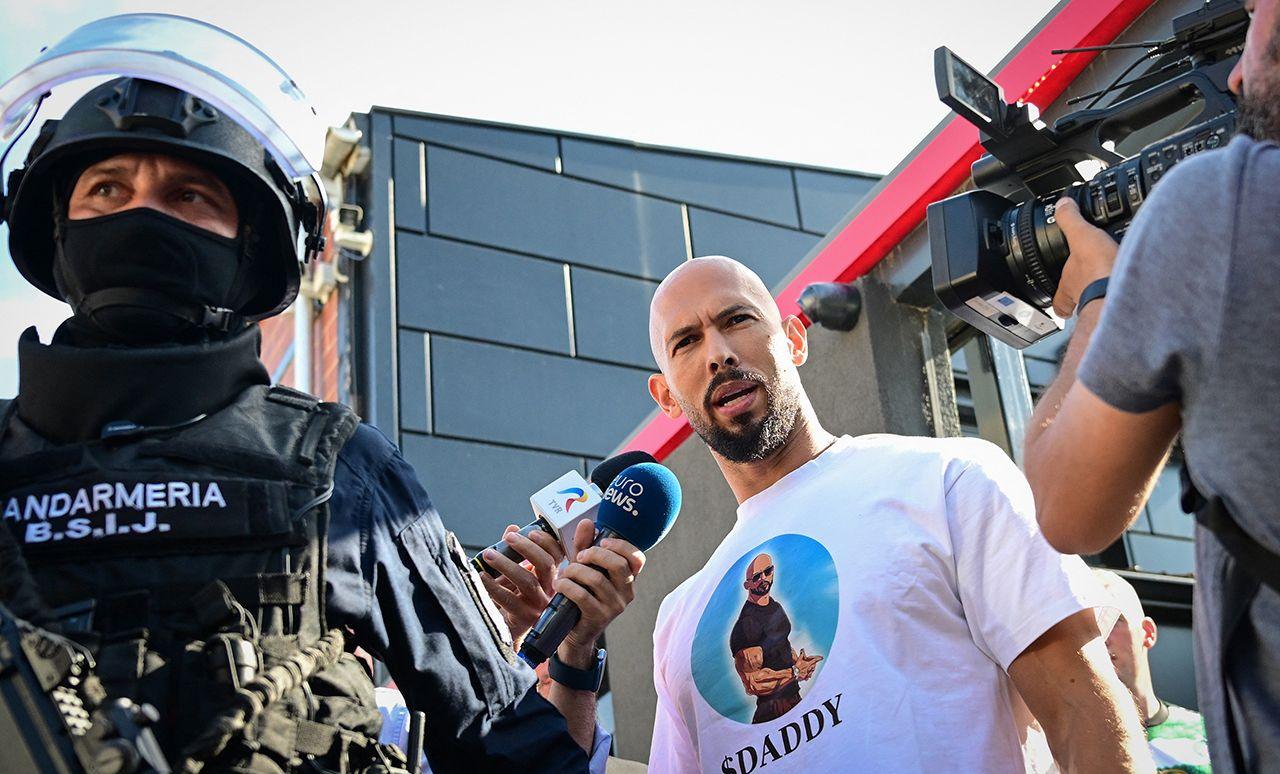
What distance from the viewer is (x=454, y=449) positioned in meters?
8.55

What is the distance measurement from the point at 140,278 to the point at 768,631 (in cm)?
147

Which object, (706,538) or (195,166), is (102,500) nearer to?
(195,166)

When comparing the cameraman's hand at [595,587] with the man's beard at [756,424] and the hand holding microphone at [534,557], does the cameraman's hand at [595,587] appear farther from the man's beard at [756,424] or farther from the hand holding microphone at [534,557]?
the man's beard at [756,424]

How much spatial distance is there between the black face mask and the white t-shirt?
4.35 feet

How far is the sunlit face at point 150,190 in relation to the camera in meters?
2.29

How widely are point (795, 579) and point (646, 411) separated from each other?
6630 mm

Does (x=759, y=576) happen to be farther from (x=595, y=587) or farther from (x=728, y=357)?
Answer: (x=728, y=357)

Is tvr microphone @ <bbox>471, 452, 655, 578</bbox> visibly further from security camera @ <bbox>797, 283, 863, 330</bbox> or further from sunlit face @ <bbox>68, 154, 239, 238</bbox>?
security camera @ <bbox>797, 283, 863, 330</bbox>

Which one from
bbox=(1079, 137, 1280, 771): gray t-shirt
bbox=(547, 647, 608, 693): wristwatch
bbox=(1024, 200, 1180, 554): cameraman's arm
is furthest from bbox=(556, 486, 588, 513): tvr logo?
bbox=(1079, 137, 1280, 771): gray t-shirt

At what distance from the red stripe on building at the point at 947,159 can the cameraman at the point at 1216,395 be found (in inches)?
97.7

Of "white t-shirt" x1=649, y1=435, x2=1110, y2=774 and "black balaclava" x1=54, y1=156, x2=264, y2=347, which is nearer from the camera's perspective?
"black balaclava" x1=54, y1=156, x2=264, y2=347

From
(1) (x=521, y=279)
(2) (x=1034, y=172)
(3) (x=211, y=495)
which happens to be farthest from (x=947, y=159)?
(1) (x=521, y=279)

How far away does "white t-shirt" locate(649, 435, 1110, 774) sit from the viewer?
2611 mm

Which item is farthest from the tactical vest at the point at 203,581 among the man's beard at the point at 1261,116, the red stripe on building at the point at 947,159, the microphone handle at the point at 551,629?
the red stripe on building at the point at 947,159
